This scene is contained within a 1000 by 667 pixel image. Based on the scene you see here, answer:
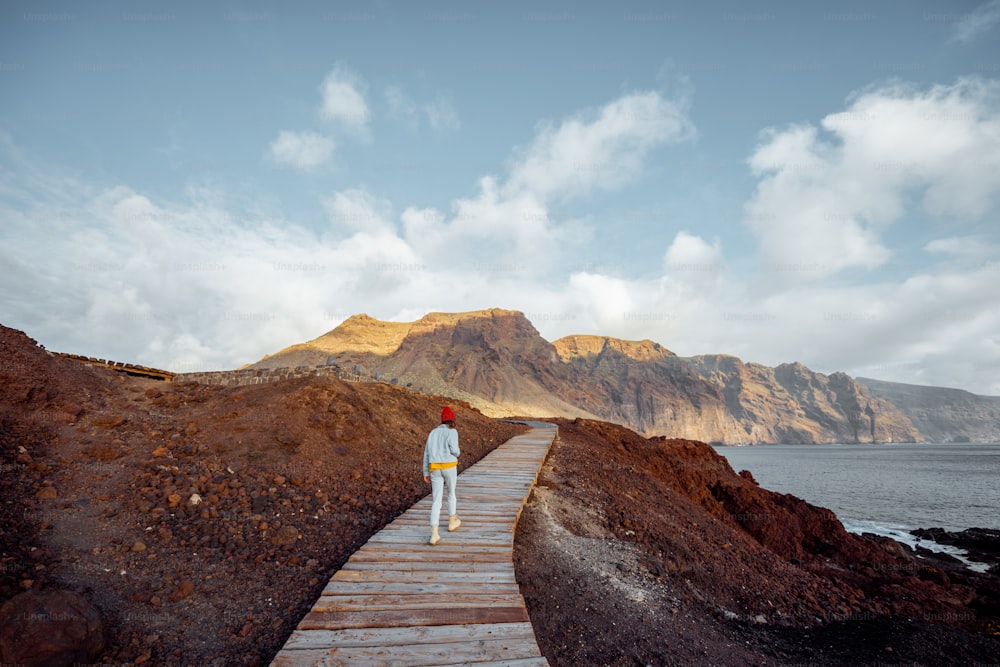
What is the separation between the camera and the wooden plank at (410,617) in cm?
458

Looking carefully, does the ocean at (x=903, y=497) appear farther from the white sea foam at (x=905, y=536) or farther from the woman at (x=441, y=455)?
the woman at (x=441, y=455)

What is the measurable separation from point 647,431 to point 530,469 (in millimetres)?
197815

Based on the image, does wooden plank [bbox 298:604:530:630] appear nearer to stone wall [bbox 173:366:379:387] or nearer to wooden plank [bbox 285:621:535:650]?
wooden plank [bbox 285:621:535:650]

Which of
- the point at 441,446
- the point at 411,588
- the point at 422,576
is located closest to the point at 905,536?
the point at 441,446

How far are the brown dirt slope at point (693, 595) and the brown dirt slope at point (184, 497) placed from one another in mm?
3423

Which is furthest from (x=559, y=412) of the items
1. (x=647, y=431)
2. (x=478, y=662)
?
(x=478, y=662)

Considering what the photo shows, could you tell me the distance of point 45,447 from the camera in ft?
25.9

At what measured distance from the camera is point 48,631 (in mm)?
4078

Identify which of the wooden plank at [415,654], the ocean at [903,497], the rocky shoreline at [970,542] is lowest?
the ocean at [903,497]

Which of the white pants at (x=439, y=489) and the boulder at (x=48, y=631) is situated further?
the white pants at (x=439, y=489)

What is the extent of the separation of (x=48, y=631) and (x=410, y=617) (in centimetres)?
325

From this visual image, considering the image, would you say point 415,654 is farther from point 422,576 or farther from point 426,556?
point 426,556

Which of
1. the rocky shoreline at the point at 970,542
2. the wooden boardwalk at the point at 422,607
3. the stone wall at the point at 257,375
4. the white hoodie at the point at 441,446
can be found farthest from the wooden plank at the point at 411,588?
the rocky shoreline at the point at 970,542

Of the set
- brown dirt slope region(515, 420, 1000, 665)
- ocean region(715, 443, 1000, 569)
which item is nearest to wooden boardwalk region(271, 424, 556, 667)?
brown dirt slope region(515, 420, 1000, 665)
